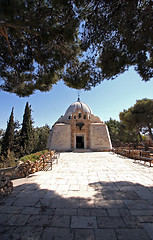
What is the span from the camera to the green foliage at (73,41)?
3.86 metres

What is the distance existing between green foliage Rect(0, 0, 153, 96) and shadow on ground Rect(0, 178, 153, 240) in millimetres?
4625

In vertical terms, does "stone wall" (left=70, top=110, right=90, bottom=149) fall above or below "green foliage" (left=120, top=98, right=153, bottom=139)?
below

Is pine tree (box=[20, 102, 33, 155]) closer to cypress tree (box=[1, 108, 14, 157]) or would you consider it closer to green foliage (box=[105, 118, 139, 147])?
cypress tree (box=[1, 108, 14, 157])

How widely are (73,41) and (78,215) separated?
18.9ft

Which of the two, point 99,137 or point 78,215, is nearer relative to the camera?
point 78,215

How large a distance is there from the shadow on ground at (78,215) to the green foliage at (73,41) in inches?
182

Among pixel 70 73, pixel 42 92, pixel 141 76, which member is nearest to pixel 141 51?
pixel 141 76

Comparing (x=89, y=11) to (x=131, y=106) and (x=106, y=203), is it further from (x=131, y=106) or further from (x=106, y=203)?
(x=131, y=106)

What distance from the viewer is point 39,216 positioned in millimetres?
2533

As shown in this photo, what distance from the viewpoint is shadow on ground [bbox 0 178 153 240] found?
2.03m

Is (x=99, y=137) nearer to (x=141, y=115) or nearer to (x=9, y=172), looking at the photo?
(x=141, y=115)

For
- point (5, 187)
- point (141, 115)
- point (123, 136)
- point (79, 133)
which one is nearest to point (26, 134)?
point (79, 133)

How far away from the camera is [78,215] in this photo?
2.55 meters

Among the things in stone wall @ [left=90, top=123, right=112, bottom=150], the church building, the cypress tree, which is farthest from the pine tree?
stone wall @ [left=90, top=123, right=112, bottom=150]
